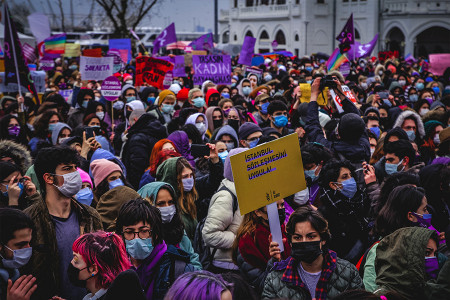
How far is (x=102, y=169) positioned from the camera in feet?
17.2

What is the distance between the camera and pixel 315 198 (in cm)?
495

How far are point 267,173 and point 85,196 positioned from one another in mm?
1730

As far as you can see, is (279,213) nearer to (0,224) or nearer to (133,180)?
(0,224)

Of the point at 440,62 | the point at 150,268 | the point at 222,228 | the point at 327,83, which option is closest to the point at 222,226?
the point at 222,228

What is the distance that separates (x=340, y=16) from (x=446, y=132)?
44807 millimetres

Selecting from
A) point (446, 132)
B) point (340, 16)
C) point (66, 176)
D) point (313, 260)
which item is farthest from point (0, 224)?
point (340, 16)

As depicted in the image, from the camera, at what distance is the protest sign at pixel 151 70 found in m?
11.8

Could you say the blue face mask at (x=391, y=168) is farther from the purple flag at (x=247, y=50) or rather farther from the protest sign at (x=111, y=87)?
the purple flag at (x=247, y=50)

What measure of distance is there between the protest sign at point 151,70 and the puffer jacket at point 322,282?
8947 millimetres

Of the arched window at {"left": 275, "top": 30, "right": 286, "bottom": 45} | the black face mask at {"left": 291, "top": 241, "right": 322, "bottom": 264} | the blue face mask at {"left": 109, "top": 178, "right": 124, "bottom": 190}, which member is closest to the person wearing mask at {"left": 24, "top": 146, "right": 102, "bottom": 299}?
the blue face mask at {"left": 109, "top": 178, "right": 124, "bottom": 190}

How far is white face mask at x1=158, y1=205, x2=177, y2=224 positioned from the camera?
13.4 feet

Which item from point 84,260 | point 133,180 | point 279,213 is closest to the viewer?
point 84,260

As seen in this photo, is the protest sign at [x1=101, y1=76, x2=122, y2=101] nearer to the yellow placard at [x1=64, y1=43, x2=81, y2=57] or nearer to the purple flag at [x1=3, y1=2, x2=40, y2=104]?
the purple flag at [x1=3, y1=2, x2=40, y2=104]

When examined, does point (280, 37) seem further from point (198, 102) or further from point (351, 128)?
point (351, 128)
